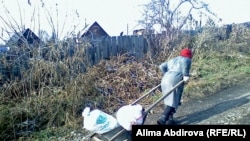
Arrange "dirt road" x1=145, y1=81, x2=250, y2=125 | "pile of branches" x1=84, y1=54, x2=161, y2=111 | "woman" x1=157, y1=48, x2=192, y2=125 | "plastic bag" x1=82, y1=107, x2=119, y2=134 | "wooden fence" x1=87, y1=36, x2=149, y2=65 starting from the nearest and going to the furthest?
"plastic bag" x1=82, y1=107, x2=119, y2=134 → "woman" x1=157, y1=48, x2=192, y2=125 → "dirt road" x1=145, y1=81, x2=250, y2=125 → "pile of branches" x1=84, y1=54, x2=161, y2=111 → "wooden fence" x1=87, y1=36, x2=149, y2=65

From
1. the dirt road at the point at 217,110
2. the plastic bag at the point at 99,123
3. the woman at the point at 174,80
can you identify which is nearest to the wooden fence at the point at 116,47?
the dirt road at the point at 217,110

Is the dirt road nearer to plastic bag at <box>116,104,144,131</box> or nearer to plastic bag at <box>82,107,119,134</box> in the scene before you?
plastic bag at <box>116,104,144,131</box>

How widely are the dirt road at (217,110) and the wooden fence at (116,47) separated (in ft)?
10.9

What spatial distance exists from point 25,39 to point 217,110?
4822 millimetres

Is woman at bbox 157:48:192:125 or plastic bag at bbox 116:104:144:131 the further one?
woman at bbox 157:48:192:125

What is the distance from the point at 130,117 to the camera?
146 inches

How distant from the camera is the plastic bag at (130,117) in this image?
3.70 m

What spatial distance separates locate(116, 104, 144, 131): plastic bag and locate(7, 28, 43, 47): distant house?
3571 mm

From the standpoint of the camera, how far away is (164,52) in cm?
957

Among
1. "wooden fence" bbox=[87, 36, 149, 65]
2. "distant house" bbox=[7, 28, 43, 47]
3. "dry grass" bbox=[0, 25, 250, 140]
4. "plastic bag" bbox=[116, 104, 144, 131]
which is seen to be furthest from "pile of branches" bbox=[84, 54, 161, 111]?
"plastic bag" bbox=[116, 104, 144, 131]

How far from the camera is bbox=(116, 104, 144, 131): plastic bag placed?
12.1ft

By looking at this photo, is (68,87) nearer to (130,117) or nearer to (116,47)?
(130,117)

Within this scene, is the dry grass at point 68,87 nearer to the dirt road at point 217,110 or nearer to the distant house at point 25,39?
the distant house at point 25,39

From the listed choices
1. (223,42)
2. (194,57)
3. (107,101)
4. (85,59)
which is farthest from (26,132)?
(223,42)
